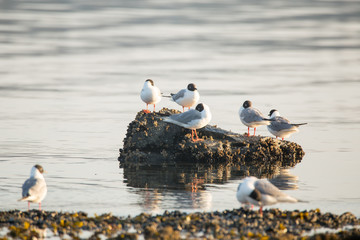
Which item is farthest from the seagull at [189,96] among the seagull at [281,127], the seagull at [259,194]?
the seagull at [259,194]

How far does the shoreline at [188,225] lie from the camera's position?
38.3ft

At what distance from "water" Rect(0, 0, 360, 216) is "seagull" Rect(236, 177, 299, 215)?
4.17 feet

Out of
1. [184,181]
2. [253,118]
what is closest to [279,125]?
[253,118]

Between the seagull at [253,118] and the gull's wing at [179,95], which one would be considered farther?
the gull's wing at [179,95]

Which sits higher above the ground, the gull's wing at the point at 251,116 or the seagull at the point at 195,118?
the gull's wing at the point at 251,116

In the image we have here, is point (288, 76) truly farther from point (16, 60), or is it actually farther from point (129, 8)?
point (129, 8)

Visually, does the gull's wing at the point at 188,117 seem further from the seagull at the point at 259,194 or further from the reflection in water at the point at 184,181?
the seagull at the point at 259,194

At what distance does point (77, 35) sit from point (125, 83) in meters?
18.4

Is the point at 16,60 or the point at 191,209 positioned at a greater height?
the point at 16,60

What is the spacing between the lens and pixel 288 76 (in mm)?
32812

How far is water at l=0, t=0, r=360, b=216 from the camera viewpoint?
1583 centimetres

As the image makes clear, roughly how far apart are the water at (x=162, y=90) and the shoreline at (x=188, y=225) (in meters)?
1.16

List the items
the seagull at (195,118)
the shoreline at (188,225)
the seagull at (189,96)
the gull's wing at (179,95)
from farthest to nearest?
the gull's wing at (179,95) → the seagull at (189,96) → the seagull at (195,118) → the shoreline at (188,225)

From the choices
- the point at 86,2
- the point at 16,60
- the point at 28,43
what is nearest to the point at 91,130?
the point at 16,60
